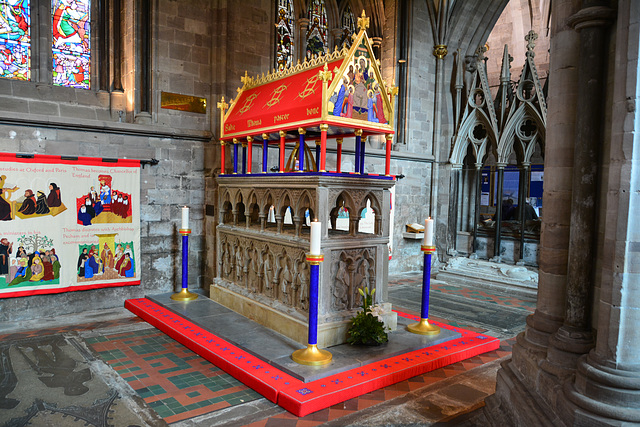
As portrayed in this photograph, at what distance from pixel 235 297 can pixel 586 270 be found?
435cm

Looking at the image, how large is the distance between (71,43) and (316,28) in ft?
15.5

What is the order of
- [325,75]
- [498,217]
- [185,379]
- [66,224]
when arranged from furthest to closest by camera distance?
1. [498,217]
2. [66,224]
3. [325,75]
4. [185,379]

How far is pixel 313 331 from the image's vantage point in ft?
14.4

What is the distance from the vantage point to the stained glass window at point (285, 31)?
29.2 ft

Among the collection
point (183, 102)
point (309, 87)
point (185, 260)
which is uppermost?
point (183, 102)

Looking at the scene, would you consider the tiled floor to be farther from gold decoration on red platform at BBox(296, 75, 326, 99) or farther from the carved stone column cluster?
gold decoration on red platform at BBox(296, 75, 326, 99)

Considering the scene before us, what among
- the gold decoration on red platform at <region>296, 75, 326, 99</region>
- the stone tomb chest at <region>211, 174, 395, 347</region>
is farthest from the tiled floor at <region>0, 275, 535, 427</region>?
the gold decoration on red platform at <region>296, 75, 326, 99</region>

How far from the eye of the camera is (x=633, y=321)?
2.41 metres

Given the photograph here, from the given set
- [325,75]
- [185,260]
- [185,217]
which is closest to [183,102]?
[185,217]

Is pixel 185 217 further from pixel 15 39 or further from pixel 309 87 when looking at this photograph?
pixel 15 39

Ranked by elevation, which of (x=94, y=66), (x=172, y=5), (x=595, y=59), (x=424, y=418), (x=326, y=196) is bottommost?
(x=424, y=418)

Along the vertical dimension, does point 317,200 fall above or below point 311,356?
above

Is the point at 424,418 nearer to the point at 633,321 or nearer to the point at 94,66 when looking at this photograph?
the point at 633,321

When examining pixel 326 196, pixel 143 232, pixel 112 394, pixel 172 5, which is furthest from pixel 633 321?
pixel 172 5
